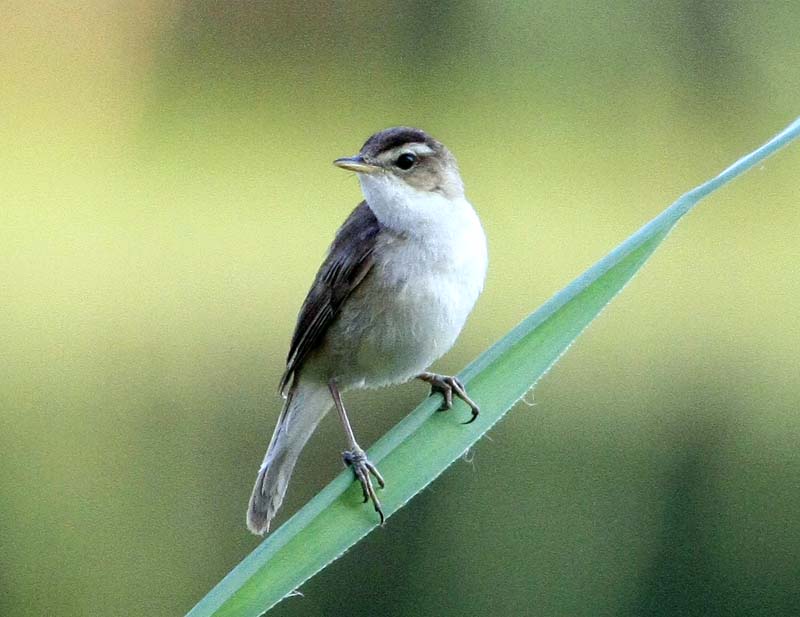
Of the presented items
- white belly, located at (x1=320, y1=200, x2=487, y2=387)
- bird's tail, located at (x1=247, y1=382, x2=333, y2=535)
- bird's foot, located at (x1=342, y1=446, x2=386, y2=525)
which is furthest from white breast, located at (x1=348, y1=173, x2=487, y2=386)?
bird's foot, located at (x1=342, y1=446, x2=386, y2=525)

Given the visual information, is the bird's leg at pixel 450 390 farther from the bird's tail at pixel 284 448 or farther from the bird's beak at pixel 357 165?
the bird's beak at pixel 357 165

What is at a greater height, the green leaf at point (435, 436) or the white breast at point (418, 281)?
the green leaf at point (435, 436)

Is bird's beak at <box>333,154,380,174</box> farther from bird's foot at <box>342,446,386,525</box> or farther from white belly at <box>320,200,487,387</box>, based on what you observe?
bird's foot at <box>342,446,386,525</box>

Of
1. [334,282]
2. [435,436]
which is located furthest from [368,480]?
[334,282]

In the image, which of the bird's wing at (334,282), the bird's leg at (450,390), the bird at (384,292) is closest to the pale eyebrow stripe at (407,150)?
the bird at (384,292)

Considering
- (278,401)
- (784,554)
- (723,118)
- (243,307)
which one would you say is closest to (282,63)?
(243,307)

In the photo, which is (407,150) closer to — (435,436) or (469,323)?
(435,436)

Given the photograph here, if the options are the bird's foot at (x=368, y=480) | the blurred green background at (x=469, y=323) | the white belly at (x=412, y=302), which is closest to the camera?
the bird's foot at (x=368, y=480)
